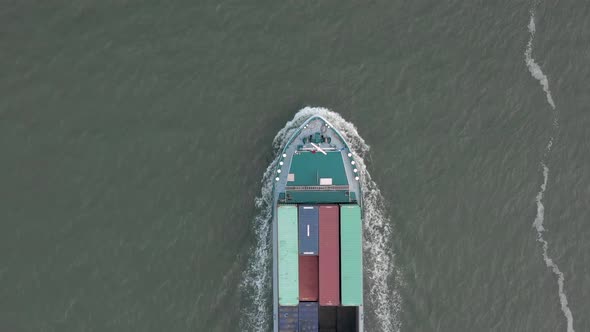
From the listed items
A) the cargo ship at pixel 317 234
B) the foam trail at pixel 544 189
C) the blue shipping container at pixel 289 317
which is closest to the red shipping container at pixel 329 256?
the cargo ship at pixel 317 234

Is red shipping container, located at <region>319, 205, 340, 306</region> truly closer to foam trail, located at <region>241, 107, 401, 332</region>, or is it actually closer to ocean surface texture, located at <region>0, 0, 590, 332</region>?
foam trail, located at <region>241, 107, 401, 332</region>

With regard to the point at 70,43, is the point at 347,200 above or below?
below

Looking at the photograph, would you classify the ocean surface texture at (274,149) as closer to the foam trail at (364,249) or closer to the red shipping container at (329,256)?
the foam trail at (364,249)

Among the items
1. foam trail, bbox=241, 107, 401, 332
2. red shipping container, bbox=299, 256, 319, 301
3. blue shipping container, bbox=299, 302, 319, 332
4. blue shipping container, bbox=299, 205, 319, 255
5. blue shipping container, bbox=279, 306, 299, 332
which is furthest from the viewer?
foam trail, bbox=241, 107, 401, 332

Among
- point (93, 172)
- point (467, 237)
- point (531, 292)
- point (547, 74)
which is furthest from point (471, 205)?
point (93, 172)

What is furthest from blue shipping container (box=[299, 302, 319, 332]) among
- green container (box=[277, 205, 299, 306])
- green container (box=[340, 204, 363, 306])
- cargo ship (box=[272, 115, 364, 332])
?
green container (box=[340, 204, 363, 306])

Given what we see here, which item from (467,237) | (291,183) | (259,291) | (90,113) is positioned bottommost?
(259,291)

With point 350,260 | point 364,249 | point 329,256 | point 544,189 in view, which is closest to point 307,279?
point 329,256

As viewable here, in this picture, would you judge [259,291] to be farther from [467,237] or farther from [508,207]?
[508,207]
